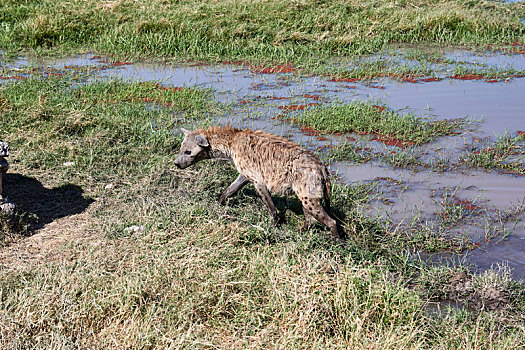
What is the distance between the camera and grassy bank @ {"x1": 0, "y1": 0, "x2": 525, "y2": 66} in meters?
12.6

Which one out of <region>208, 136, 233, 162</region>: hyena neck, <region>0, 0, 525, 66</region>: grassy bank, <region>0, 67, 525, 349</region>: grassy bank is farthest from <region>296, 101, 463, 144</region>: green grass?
<region>0, 0, 525, 66</region>: grassy bank

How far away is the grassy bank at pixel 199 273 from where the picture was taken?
3.83 metres

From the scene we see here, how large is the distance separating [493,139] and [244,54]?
19.8 ft

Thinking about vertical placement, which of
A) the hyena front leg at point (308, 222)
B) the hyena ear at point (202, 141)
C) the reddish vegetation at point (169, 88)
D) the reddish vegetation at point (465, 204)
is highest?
the hyena ear at point (202, 141)

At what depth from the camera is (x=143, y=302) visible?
161 inches

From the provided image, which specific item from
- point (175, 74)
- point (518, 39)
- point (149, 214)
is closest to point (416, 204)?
point (149, 214)

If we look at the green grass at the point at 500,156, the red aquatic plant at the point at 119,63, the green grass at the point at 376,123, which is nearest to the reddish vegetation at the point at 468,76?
the green grass at the point at 376,123

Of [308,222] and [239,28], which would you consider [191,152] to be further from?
[239,28]

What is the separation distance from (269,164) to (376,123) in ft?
11.3

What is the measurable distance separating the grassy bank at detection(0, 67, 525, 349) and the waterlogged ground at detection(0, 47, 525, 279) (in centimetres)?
47

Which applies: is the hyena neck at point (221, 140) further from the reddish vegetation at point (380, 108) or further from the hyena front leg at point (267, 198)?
the reddish vegetation at point (380, 108)

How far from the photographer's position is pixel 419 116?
8.99m

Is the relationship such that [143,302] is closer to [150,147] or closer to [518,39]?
[150,147]

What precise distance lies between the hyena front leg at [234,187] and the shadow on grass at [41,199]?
139 cm
